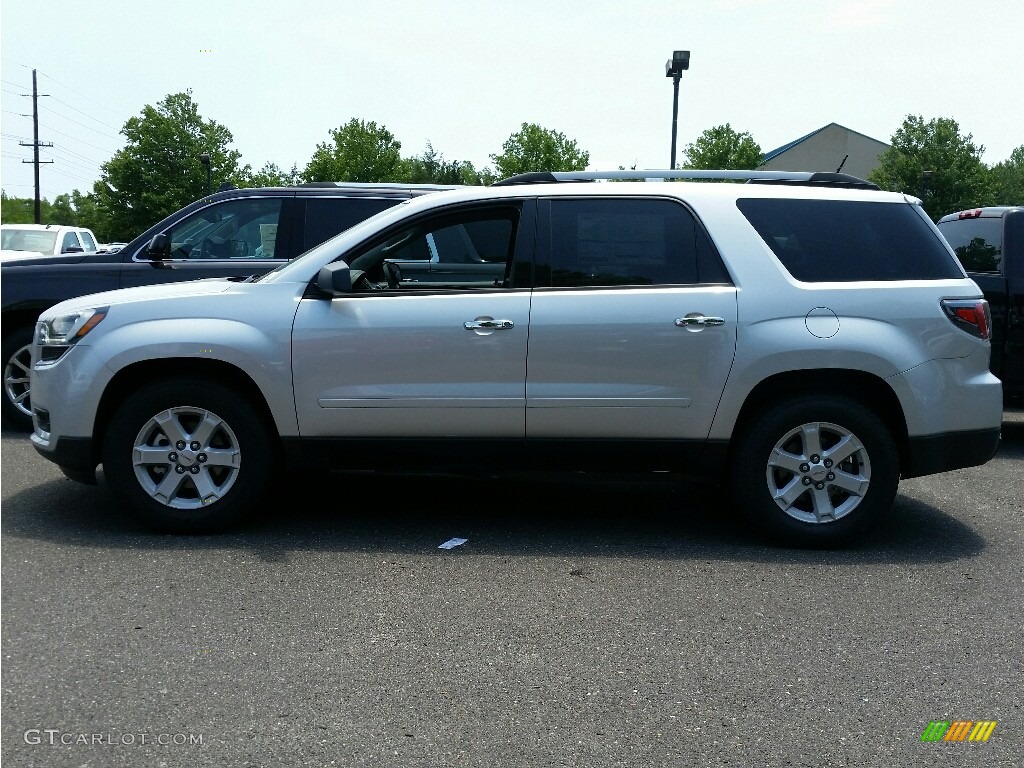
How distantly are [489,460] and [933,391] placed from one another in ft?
7.85

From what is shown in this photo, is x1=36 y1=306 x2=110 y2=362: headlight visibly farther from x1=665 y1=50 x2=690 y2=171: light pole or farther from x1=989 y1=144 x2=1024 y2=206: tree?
x1=989 y1=144 x2=1024 y2=206: tree

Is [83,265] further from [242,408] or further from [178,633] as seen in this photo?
[178,633]

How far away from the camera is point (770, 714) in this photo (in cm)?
352

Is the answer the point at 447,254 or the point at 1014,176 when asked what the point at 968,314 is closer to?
the point at 447,254

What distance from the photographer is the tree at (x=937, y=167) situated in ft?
213

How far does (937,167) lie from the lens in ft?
216

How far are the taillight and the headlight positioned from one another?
4533 mm

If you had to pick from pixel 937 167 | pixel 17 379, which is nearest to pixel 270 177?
pixel 937 167

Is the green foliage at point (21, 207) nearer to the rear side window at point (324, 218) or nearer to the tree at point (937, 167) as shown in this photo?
the tree at point (937, 167)

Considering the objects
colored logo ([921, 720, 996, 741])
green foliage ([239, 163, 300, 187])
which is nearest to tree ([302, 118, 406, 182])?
green foliage ([239, 163, 300, 187])

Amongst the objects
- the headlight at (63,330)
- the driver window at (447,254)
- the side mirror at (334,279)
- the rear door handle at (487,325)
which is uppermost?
the driver window at (447,254)

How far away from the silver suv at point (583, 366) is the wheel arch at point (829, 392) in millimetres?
12

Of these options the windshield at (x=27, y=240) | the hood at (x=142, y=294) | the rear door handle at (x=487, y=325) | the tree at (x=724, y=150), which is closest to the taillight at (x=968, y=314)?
the rear door handle at (x=487, y=325)

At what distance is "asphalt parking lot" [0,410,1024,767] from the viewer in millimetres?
3309
